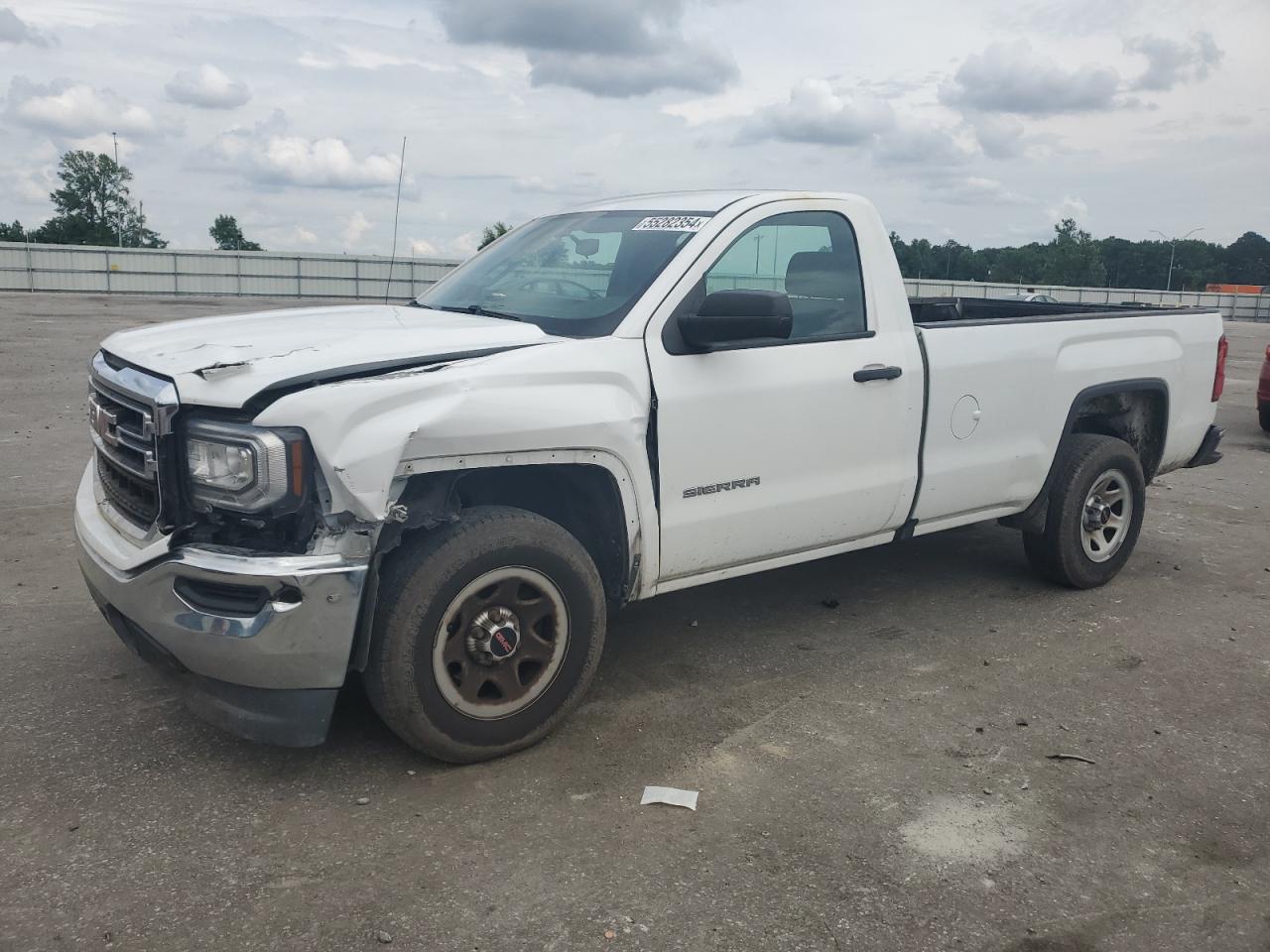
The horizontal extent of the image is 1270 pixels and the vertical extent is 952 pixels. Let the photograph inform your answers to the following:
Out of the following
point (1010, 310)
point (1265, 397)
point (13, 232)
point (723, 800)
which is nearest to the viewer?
point (723, 800)

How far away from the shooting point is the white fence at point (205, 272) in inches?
1615

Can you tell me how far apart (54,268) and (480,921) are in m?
45.3

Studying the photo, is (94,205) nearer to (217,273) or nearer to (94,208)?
(94,208)

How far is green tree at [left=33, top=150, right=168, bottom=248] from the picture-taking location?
272 ft

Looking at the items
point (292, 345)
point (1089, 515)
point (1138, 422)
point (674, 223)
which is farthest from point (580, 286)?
point (1138, 422)

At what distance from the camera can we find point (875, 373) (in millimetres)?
4484

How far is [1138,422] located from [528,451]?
3.95 m

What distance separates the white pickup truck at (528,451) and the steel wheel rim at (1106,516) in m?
0.50

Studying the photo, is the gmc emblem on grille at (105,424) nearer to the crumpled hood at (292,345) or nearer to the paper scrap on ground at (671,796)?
the crumpled hood at (292,345)

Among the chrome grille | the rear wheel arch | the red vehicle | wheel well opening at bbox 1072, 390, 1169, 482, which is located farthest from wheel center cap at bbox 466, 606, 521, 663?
the red vehicle

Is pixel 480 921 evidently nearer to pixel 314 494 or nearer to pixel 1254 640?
pixel 314 494

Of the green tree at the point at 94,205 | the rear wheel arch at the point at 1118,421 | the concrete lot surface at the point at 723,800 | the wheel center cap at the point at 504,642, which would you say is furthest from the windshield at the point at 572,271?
the green tree at the point at 94,205

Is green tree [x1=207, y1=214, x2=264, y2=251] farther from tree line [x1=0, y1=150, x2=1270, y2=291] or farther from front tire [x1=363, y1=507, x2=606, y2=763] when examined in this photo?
front tire [x1=363, y1=507, x2=606, y2=763]

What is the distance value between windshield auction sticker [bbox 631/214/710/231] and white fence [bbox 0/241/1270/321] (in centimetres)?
3655
